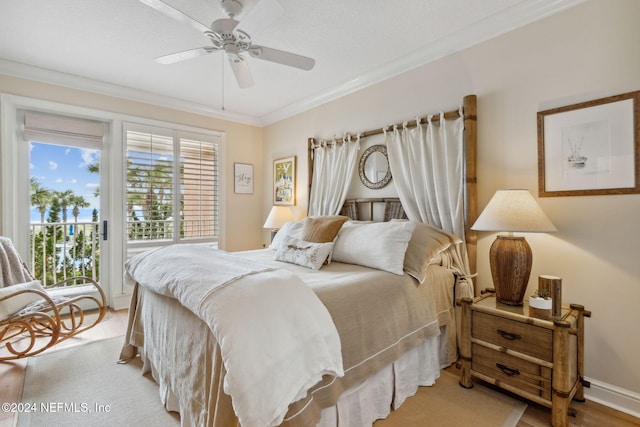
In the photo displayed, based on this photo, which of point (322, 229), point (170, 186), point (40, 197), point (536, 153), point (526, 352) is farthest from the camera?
point (170, 186)

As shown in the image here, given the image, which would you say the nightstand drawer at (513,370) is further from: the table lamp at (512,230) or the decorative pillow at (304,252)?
the decorative pillow at (304,252)

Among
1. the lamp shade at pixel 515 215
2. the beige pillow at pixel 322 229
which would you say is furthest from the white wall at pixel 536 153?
the beige pillow at pixel 322 229

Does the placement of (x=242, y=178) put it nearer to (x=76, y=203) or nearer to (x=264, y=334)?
(x=76, y=203)

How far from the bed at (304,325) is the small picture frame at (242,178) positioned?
91.7 inches

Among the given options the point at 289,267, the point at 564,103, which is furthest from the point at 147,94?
the point at 564,103

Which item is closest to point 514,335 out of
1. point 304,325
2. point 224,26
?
point 304,325

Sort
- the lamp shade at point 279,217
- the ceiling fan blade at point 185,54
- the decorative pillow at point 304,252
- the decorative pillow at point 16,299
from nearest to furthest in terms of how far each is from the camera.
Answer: the ceiling fan blade at point 185,54 < the decorative pillow at point 16,299 < the decorative pillow at point 304,252 < the lamp shade at point 279,217

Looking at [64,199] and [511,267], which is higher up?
[64,199]

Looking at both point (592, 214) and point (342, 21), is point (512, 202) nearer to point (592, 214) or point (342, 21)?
point (592, 214)

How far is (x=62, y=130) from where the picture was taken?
3.42 m

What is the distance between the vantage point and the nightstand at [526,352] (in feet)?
5.44

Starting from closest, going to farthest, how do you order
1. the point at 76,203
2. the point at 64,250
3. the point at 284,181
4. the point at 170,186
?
the point at 76,203, the point at 64,250, the point at 170,186, the point at 284,181

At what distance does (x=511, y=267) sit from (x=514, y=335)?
42 cm

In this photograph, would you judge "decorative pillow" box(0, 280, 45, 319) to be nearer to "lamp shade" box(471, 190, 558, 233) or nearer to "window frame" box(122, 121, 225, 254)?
"window frame" box(122, 121, 225, 254)
